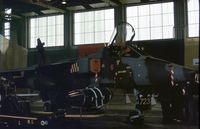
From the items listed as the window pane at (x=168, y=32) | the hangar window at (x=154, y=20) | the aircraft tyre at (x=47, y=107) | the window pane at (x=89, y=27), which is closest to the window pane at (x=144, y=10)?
the hangar window at (x=154, y=20)

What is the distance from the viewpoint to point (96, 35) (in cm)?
2141

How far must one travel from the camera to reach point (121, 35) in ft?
31.8

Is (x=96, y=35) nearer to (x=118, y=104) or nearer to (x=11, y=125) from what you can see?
(x=118, y=104)

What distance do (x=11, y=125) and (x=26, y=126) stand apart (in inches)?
12.3

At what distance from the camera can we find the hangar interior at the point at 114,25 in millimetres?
17469

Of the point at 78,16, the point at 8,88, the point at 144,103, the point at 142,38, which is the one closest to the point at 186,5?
the point at 142,38

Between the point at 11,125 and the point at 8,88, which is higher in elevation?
the point at 8,88

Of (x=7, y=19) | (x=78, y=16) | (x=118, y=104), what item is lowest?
(x=118, y=104)

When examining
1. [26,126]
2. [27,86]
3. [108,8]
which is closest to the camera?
[26,126]

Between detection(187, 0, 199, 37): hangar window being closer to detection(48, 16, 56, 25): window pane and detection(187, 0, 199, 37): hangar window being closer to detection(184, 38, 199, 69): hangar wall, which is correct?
detection(184, 38, 199, 69): hangar wall

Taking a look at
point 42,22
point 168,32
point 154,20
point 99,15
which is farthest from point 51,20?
point 168,32

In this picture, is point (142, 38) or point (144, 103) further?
point (142, 38)

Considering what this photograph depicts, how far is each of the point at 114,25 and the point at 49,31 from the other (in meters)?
3.23

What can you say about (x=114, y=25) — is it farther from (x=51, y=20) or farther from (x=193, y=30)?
(x=193, y=30)
